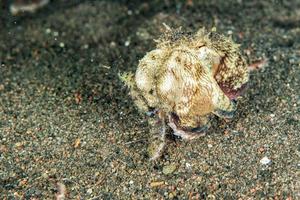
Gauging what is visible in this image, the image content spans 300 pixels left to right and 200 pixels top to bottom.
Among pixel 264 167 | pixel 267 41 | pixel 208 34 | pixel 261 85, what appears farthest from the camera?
pixel 267 41

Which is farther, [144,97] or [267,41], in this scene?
[267,41]

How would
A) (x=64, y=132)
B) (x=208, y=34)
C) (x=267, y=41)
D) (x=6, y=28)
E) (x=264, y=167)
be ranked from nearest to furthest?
(x=208, y=34) < (x=264, y=167) < (x=64, y=132) < (x=267, y=41) < (x=6, y=28)

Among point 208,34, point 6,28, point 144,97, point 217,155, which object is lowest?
point 6,28

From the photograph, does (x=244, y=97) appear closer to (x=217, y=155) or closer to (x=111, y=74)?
(x=217, y=155)

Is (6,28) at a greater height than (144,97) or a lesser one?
lesser

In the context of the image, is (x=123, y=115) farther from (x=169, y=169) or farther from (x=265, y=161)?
(x=265, y=161)

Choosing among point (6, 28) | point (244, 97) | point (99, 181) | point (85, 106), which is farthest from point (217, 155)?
point (6, 28)

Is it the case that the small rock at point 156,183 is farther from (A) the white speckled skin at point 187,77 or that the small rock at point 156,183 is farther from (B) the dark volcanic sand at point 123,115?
(A) the white speckled skin at point 187,77
